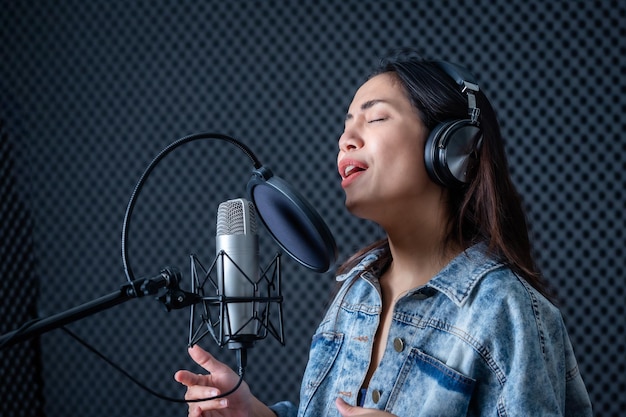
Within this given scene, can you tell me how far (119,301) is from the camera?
54 centimetres

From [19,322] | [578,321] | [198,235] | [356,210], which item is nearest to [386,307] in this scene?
[356,210]

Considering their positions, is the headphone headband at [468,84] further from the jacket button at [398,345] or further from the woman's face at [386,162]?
the jacket button at [398,345]

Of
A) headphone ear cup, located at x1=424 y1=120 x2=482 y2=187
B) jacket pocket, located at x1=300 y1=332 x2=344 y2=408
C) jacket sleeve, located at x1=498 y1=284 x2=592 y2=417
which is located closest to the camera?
jacket sleeve, located at x1=498 y1=284 x2=592 y2=417

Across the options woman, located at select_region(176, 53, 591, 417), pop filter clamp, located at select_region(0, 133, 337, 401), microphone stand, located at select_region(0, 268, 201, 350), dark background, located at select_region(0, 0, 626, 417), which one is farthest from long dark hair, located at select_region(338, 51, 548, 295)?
dark background, located at select_region(0, 0, 626, 417)

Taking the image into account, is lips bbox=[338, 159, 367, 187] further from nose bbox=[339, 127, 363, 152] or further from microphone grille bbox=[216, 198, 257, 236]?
microphone grille bbox=[216, 198, 257, 236]

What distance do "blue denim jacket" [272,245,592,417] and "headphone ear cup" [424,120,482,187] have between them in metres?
0.09

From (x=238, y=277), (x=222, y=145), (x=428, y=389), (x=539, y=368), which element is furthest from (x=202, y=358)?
(x=222, y=145)

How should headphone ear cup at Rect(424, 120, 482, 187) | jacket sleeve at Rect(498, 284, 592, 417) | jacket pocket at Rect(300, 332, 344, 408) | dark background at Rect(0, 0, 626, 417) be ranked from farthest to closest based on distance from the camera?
dark background at Rect(0, 0, 626, 417)
jacket pocket at Rect(300, 332, 344, 408)
headphone ear cup at Rect(424, 120, 482, 187)
jacket sleeve at Rect(498, 284, 592, 417)

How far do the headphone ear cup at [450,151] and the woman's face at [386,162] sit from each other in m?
0.02

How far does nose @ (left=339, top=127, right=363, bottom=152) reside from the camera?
794 mm

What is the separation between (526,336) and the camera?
2.21ft

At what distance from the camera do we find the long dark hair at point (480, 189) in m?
0.79

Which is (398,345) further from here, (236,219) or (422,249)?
(236,219)

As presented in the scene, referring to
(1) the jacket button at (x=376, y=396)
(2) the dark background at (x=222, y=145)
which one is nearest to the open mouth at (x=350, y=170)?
(1) the jacket button at (x=376, y=396)
